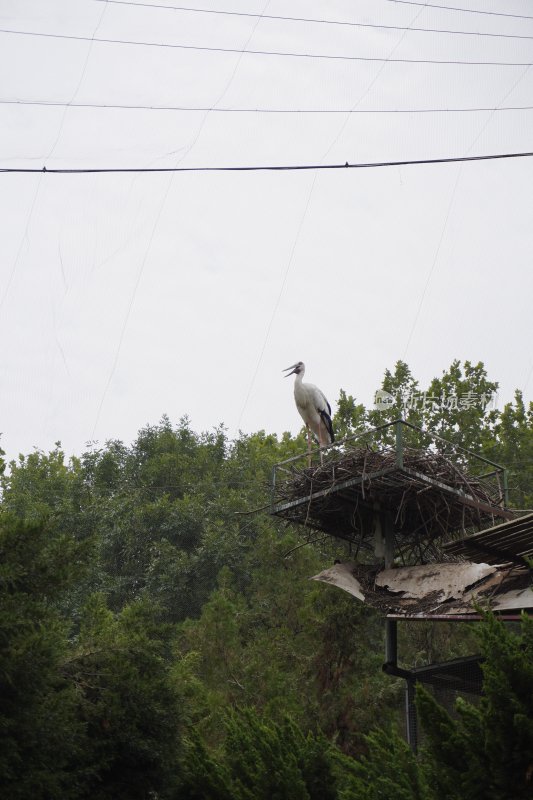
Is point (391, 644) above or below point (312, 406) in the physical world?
below

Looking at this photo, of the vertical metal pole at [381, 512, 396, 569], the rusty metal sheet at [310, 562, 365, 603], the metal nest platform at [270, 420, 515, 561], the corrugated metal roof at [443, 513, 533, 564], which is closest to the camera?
the corrugated metal roof at [443, 513, 533, 564]

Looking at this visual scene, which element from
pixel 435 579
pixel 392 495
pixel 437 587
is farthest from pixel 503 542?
pixel 392 495

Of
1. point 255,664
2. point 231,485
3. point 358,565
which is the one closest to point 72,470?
point 231,485

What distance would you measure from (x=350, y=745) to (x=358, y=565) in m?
6.93

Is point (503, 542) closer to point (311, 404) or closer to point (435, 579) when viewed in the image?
point (435, 579)

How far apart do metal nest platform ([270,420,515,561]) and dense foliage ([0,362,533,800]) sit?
1.71 meters

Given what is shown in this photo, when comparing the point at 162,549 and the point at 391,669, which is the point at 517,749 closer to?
the point at 391,669

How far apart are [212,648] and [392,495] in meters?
11.2

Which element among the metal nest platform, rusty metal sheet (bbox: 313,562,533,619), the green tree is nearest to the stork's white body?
the metal nest platform

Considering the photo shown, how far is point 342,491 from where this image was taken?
13875 mm

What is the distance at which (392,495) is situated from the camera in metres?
13.9

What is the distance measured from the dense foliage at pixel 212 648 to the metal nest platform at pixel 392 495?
5.62 feet

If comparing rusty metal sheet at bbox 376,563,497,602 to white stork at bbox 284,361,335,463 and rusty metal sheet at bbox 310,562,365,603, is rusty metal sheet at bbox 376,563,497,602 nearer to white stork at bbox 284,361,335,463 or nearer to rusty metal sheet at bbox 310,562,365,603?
rusty metal sheet at bbox 310,562,365,603

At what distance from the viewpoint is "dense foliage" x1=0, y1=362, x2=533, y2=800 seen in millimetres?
7500
